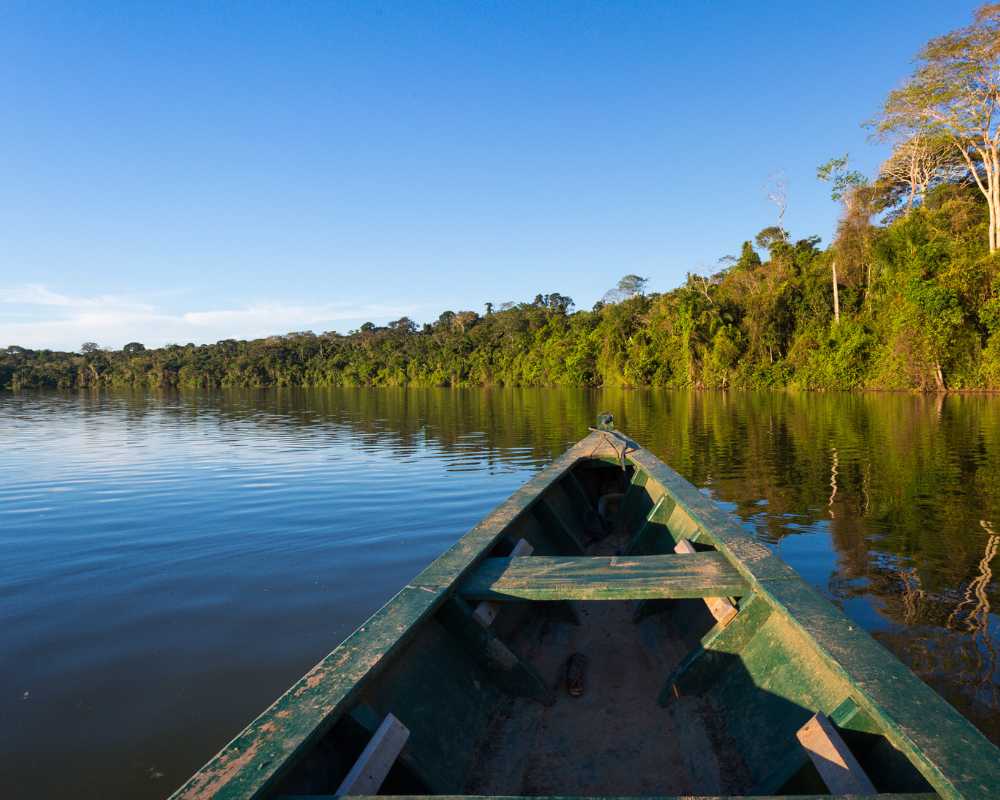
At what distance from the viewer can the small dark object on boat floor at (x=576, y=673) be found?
2.97 m

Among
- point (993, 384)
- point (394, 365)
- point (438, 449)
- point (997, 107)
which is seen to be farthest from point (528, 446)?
point (394, 365)

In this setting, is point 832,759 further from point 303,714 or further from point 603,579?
point 303,714

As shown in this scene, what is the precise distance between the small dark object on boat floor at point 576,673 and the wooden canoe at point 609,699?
1cm

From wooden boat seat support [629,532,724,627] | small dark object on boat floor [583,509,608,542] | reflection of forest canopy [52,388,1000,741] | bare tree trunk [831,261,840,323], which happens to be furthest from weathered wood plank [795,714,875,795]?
bare tree trunk [831,261,840,323]

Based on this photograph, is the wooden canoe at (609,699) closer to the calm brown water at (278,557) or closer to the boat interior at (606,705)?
the boat interior at (606,705)

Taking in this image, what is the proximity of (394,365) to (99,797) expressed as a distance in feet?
286

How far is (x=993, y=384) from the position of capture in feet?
83.5

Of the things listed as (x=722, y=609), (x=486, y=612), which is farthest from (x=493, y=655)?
(x=722, y=609)

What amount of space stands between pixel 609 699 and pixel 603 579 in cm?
73

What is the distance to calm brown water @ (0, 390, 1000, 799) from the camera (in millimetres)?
3238

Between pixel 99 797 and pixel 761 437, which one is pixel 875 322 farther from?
pixel 99 797

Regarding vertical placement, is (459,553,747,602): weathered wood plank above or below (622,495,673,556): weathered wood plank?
above

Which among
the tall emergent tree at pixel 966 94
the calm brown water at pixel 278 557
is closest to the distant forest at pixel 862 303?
the tall emergent tree at pixel 966 94

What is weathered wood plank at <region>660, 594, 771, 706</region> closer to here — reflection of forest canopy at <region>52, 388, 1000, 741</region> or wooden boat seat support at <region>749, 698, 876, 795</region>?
wooden boat seat support at <region>749, 698, 876, 795</region>
